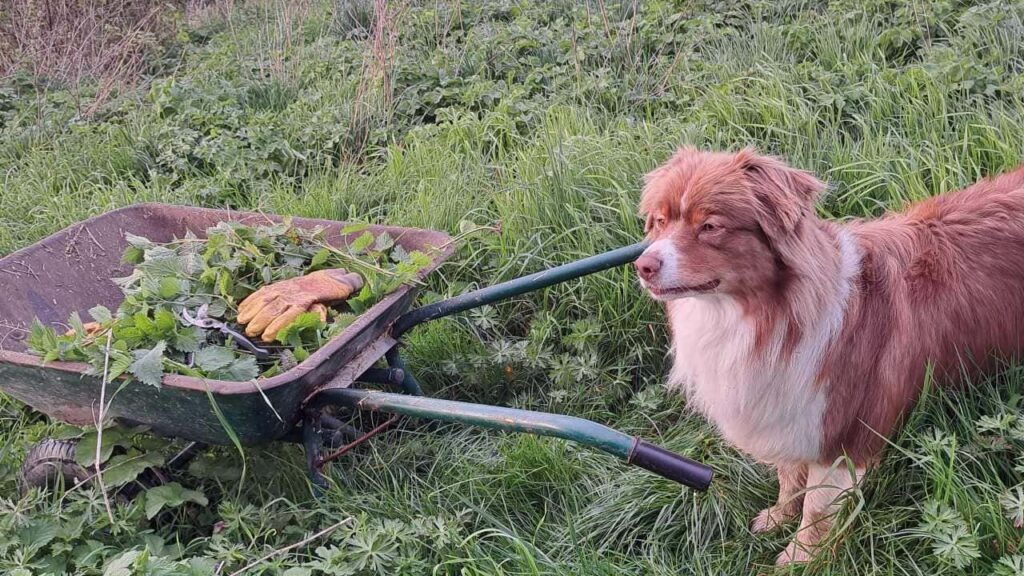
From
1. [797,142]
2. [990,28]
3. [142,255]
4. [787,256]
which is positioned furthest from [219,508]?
[990,28]

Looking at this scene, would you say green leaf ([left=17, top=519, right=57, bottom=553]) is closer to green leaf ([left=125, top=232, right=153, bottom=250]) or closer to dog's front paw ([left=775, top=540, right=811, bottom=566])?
green leaf ([left=125, top=232, right=153, bottom=250])

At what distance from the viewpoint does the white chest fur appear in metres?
2.19

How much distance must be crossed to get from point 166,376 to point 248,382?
0.26 metres

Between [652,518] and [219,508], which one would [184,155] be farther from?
[652,518]

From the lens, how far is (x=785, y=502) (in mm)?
2510

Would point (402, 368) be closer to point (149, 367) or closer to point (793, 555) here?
point (149, 367)

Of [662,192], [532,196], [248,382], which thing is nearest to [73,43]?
[532,196]

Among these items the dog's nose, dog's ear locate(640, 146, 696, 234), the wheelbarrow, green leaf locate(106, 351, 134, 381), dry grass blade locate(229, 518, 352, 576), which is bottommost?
dry grass blade locate(229, 518, 352, 576)

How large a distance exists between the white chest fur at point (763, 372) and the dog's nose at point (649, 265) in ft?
0.60

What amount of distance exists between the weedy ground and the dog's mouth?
71cm

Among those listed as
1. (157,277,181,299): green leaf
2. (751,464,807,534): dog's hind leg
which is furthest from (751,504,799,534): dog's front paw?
(157,277,181,299): green leaf

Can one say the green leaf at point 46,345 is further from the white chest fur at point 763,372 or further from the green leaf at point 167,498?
the white chest fur at point 763,372

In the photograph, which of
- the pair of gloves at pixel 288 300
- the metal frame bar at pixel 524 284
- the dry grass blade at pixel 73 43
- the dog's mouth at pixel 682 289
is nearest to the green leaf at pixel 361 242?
the pair of gloves at pixel 288 300

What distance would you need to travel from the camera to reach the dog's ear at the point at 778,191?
209 cm
